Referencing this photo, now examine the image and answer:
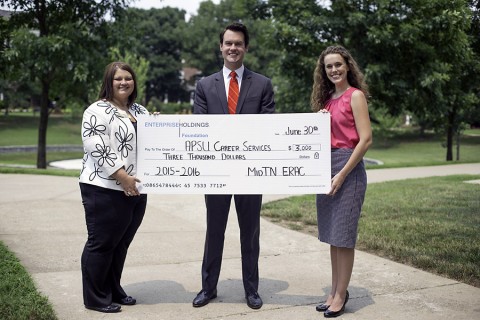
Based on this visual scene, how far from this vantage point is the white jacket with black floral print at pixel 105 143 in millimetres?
3934

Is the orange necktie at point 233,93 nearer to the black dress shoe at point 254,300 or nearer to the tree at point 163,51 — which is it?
the black dress shoe at point 254,300

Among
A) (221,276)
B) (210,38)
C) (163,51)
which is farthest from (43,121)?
(163,51)

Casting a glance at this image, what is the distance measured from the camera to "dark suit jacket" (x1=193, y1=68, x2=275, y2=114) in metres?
4.28

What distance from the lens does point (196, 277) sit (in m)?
5.10

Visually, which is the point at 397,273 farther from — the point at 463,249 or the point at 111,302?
the point at 111,302

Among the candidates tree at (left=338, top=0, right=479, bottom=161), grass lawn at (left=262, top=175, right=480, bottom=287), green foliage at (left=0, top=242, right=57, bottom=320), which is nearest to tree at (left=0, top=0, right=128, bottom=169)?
tree at (left=338, top=0, right=479, bottom=161)

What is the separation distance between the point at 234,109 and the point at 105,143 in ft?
3.35

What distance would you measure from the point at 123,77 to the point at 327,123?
5.04 feet

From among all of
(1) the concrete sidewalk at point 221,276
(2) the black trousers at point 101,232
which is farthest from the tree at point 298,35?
(2) the black trousers at point 101,232

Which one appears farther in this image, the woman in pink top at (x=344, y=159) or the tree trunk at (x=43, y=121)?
the tree trunk at (x=43, y=121)

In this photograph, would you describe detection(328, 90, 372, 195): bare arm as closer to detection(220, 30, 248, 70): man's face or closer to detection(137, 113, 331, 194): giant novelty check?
detection(137, 113, 331, 194): giant novelty check

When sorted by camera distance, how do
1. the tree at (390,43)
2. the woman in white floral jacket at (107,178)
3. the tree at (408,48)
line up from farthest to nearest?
the tree at (390,43) < the tree at (408,48) < the woman in white floral jacket at (107,178)

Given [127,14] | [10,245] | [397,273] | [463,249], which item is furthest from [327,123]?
[127,14]

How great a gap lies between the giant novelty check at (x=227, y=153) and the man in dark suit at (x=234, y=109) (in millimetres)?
173
